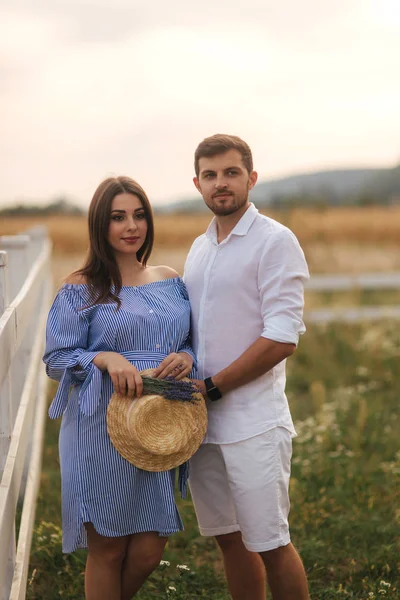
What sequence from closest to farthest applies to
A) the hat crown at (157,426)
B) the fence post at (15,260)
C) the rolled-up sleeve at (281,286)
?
the hat crown at (157,426) → the rolled-up sleeve at (281,286) → the fence post at (15,260)

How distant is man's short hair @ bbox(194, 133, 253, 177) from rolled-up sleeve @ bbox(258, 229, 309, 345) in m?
0.31

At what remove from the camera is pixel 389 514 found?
196 inches

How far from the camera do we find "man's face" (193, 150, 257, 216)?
10.6 feet

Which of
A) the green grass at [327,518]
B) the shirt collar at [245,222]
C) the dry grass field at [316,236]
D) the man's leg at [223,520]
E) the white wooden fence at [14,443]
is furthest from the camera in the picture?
the dry grass field at [316,236]

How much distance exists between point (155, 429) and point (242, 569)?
2.51 feet

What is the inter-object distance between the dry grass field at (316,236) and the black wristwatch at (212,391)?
8042 mm

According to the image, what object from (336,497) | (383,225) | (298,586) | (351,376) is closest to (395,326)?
(351,376)

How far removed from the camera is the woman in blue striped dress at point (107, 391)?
3209 millimetres

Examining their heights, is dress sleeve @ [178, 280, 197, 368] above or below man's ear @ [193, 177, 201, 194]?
below

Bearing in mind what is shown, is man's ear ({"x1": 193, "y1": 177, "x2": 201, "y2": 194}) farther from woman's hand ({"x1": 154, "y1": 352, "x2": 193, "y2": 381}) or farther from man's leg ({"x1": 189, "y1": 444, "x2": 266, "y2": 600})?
man's leg ({"x1": 189, "y1": 444, "x2": 266, "y2": 600})

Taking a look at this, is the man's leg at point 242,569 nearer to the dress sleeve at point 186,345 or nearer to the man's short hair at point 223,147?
the dress sleeve at point 186,345

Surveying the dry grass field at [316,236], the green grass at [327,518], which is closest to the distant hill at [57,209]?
the dry grass field at [316,236]

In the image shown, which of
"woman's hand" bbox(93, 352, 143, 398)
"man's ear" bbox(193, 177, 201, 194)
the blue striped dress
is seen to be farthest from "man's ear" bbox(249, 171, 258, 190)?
"woman's hand" bbox(93, 352, 143, 398)

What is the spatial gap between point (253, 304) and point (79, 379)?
2.26 ft
